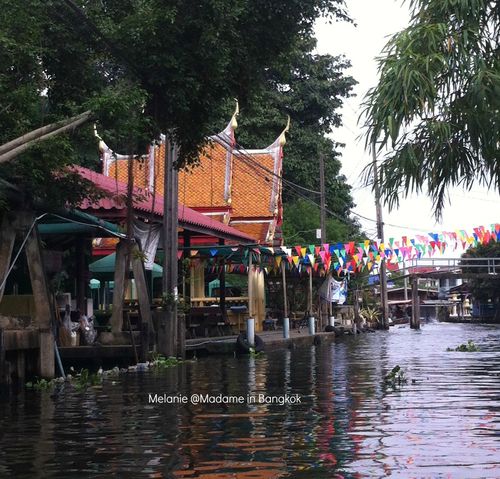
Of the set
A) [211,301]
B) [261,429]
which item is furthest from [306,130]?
[261,429]

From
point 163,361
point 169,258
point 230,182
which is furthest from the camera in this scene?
point 230,182

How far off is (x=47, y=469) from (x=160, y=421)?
121 inches

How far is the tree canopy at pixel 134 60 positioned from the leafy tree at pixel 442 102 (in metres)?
5.58

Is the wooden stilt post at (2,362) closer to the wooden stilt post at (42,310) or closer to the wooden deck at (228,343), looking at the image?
the wooden stilt post at (42,310)

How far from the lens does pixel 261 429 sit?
995 centimetres

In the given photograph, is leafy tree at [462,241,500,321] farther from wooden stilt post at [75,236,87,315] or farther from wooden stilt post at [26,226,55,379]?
wooden stilt post at [26,226,55,379]

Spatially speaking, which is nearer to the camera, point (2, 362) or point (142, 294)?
point (2, 362)

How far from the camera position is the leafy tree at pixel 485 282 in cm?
7138

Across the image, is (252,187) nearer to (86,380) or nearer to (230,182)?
(230,182)

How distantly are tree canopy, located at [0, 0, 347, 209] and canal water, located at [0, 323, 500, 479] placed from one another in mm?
4065

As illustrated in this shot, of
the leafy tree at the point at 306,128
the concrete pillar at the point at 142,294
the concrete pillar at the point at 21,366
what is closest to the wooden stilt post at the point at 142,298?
the concrete pillar at the point at 142,294

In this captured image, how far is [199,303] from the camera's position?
32.2 meters

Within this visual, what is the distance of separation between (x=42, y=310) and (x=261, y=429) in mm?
6590

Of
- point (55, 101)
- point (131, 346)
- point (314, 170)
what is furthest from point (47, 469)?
point (314, 170)
